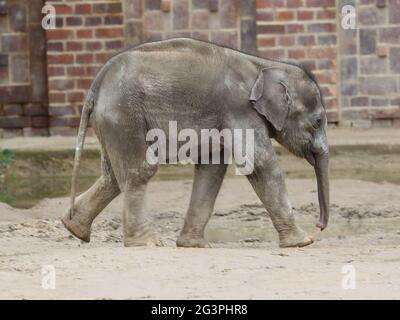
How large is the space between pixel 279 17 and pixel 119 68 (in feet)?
18.0

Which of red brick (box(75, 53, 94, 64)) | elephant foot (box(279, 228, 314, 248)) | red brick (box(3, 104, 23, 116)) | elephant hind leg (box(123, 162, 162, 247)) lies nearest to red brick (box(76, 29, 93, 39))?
red brick (box(75, 53, 94, 64))

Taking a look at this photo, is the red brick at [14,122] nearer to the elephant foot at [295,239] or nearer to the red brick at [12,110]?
the red brick at [12,110]

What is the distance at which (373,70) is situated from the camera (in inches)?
664

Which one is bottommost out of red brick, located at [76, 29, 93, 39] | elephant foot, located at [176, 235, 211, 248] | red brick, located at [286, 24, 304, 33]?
elephant foot, located at [176, 235, 211, 248]

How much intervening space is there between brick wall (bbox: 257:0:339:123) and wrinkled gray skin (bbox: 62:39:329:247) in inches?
191

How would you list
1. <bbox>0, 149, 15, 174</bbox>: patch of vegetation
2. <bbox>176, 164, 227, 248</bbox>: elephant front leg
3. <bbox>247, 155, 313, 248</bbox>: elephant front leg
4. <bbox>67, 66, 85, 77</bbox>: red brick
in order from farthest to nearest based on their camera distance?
<bbox>67, 66, 85, 77</bbox>: red brick
<bbox>0, 149, 15, 174</bbox>: patch of vegetation
<bbox>176, 164, 227, 248</bbox>: elephant front leg
<bbox>247, 155, 313, 248</bbox>: elephant front leg

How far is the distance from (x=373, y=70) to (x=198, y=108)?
574 centimetres

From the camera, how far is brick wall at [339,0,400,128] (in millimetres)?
16812

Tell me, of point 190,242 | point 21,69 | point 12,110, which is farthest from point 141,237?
point 21,69

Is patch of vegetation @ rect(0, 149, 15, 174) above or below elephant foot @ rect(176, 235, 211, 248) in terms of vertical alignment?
above

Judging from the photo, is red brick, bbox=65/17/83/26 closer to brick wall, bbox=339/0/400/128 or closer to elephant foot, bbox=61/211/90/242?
brick wall, bbox=339/0/400/128

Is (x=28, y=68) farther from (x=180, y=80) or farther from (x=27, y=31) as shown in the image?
(x=180, y=80)

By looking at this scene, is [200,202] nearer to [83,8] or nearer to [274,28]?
[274,28]

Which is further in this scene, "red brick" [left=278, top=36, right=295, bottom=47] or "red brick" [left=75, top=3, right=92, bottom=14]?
"red brick" [left=75, top=3, right=92, bottom=14]
